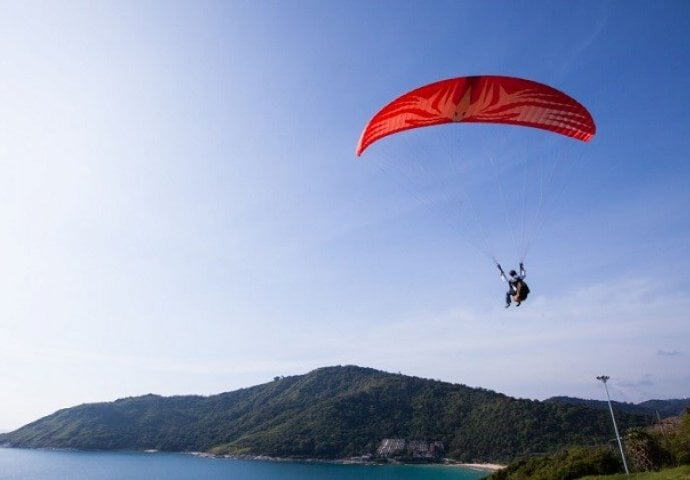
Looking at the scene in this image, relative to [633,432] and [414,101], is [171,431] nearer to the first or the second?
[633,432]

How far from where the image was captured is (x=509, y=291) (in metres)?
11.8

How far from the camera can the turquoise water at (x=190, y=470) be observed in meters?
73.1

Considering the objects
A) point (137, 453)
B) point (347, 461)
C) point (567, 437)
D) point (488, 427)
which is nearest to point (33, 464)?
point (137, 453)

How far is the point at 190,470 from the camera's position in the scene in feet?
277

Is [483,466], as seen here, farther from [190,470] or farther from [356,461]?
[190,470]

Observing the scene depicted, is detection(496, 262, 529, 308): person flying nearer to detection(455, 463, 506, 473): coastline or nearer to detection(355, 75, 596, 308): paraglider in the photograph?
detection(355, 75, 596, 308): paraglider

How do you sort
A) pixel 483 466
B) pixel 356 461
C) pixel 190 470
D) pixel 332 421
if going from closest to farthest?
pixel 483 466 < pixel 190 470 < pixel 356 461 < pixel 332 421

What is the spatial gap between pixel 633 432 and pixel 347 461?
7050 cm

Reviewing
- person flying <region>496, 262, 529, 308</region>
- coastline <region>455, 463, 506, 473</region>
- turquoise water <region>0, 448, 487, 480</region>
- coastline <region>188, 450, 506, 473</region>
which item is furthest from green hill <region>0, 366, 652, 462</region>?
person flying <region>496, 262, 529, 308</region>

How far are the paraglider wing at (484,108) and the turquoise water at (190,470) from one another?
6876 centimetres

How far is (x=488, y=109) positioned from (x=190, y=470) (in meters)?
93.0

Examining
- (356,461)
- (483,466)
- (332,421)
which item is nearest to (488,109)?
(483,466)

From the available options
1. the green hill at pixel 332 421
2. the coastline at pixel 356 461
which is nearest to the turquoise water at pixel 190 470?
the coastline at pixel 356 461

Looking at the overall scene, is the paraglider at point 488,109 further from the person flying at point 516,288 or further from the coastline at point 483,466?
the coastline at point 483,466
